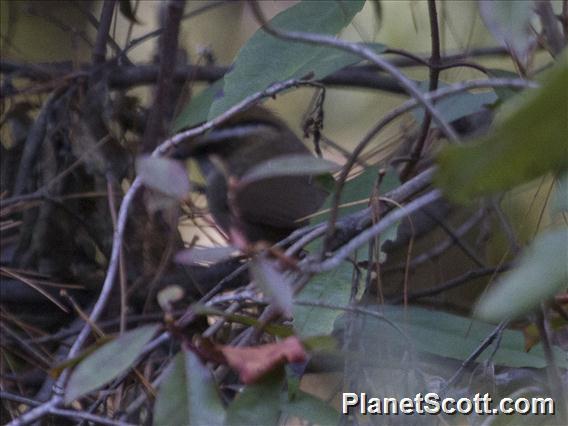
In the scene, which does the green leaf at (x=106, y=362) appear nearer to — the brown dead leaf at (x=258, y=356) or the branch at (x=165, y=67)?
the brown dead leaf at (x=258, y=356)

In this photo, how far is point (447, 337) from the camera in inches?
52.2

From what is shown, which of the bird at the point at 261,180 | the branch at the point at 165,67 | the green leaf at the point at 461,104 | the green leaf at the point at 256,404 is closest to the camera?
the green leaf at the point at 256,404

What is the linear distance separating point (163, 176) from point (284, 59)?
53cm

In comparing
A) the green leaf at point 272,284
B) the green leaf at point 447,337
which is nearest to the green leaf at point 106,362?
the green leaf at point 272,284

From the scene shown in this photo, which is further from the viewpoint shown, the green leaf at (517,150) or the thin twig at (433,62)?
the thin twig at (433,62)

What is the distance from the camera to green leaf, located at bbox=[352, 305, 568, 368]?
121 centimetres

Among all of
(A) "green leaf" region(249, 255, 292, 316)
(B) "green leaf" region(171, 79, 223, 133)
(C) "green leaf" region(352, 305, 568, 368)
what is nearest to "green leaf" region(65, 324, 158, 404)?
(A) "green leaf" region(249, 255, 292, 316)

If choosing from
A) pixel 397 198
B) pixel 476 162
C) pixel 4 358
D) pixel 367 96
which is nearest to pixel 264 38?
pixel 397 198

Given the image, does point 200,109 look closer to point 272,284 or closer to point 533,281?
point 272,284

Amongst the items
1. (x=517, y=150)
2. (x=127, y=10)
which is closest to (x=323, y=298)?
(x=517, y=150)

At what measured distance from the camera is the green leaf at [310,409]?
94cm

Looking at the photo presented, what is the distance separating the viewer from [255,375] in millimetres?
827

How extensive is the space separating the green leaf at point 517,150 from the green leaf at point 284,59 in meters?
0.65

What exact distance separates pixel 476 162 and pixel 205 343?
34 centimetres
